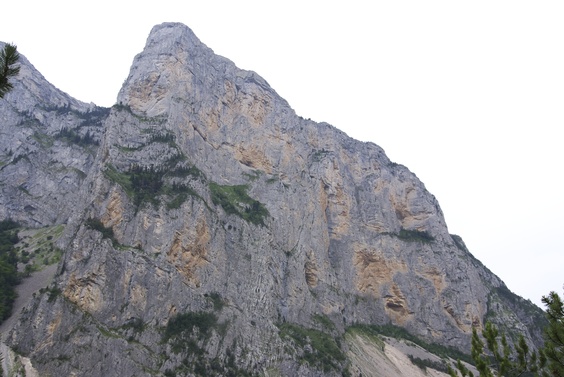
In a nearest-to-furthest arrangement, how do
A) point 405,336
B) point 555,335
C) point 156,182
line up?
1. point 555,335
2. point 156,182
3. point 405,336

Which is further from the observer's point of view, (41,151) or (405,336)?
(41,151)

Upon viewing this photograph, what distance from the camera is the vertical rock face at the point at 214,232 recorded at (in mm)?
62656

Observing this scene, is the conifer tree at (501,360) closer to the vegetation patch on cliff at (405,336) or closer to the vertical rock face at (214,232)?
the vertical rock face at (214,232)

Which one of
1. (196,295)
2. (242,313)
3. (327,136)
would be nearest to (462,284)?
(327,136)

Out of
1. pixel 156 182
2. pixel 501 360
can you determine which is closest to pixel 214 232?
pixel 156 182

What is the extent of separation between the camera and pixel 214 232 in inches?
3214

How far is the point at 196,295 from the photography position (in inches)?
2788

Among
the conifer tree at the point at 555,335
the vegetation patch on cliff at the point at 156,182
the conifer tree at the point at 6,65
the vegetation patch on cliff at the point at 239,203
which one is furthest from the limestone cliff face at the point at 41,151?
the conifer tree at the point at 555,335

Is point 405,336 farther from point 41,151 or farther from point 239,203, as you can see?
point 41,151

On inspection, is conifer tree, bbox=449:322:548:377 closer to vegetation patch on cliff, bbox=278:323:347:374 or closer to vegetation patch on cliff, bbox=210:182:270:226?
vegetation patch on cliff, bbox=278:323:347:374


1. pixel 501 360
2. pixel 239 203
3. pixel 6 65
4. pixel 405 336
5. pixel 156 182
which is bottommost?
pixel 501 360

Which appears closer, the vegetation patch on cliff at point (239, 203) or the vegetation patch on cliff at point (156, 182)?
the vegetation patch on cliff at point (156, 182)

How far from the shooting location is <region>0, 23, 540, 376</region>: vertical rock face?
2467 inches

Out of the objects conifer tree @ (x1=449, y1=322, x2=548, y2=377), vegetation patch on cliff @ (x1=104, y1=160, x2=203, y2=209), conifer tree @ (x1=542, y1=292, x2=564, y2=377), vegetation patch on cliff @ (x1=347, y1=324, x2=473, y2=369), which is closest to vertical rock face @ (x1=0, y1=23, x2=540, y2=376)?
vegetation patch on cliff @ (x1=104, y1=160, x2=203, y2=209)
